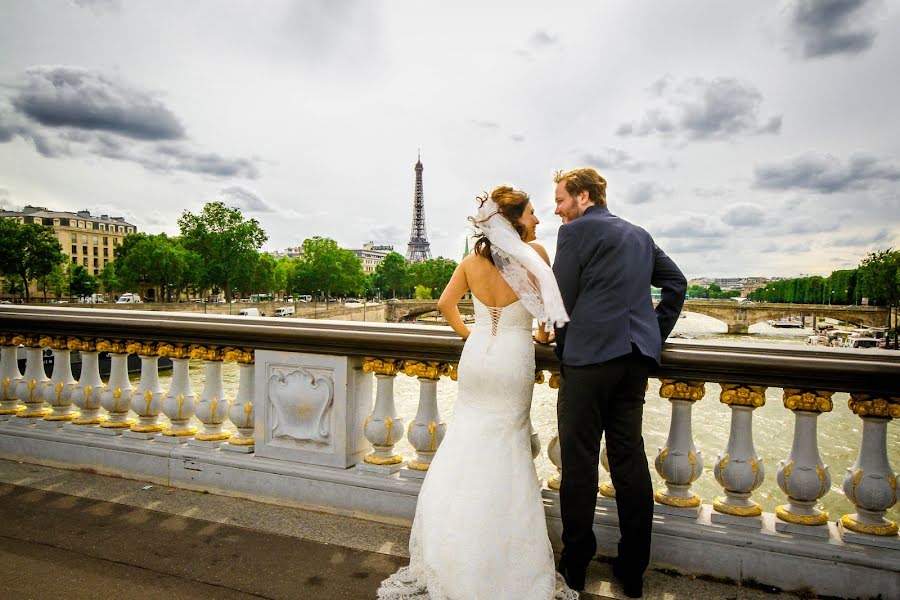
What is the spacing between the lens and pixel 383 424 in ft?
10.2

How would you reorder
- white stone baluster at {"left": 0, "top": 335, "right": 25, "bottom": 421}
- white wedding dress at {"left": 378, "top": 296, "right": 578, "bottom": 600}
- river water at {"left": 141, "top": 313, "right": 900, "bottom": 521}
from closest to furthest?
1. white wedding dress at {"left": 378, "top": 296, "right": 578, "bottom": 600}
2. white stone baluster at {"left": 0, "top": 335, "right": 25, "bottom": 421}
3. river water at {"left": 141, "top": 313, "right": 900, "bottom": 521}

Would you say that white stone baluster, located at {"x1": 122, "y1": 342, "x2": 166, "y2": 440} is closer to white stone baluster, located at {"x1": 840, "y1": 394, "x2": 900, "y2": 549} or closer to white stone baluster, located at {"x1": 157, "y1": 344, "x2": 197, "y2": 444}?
white stone baluster, located at {"x1": 157, "y1": 344, "x2": 197, "y2": 444}

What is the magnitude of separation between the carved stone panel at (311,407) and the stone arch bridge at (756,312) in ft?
199

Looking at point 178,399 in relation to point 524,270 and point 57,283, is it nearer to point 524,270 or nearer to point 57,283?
point 524,270

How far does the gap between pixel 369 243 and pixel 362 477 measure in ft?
611

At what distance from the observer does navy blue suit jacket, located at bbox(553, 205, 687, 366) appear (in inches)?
91.9

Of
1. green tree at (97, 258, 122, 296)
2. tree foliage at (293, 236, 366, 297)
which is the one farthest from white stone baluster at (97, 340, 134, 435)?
tree foliage at (293, 236, 366, 297)

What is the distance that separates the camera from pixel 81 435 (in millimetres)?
3803

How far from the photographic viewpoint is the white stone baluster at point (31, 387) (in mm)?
3904

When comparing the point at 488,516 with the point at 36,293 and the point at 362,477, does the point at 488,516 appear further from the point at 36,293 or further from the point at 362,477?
the point at 36,293

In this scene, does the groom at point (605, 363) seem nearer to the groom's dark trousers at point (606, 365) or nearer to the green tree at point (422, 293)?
the groom's dark trousers at point (606, 365)

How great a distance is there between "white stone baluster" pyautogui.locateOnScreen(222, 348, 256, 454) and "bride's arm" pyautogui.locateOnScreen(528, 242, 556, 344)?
1698 millimetres

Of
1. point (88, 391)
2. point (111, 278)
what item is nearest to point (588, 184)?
point (88, 391)

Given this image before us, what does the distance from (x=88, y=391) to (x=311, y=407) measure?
1650 mm
